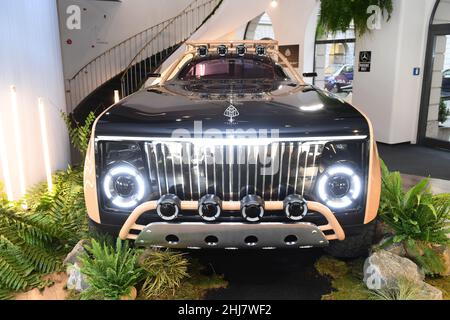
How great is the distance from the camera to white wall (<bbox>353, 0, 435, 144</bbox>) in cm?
636

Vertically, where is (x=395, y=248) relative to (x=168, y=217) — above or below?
below

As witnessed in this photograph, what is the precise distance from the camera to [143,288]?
2.41m

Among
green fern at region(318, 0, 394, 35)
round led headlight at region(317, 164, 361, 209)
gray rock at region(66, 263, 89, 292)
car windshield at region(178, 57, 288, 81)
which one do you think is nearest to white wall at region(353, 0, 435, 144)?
green fern at region(318, 0, 394, 35)

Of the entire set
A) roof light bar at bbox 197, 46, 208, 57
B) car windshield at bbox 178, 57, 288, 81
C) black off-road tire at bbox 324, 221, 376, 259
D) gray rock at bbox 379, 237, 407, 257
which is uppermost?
roof light bar at bbox 197, 46, 208, 57

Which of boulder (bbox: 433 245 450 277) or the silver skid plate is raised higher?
the silver skid plate

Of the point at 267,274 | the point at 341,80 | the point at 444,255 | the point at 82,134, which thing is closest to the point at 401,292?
the point at 444,255

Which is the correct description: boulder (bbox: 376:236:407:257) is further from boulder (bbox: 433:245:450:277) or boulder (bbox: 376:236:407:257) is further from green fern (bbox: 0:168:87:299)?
green fern (bbox: 0:168:87:299)

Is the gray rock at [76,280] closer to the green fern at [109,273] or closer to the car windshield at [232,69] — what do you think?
the green fern at [109,273]

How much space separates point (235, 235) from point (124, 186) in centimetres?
62

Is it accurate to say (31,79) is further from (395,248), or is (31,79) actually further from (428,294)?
(428,294)

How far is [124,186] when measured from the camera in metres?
2.08

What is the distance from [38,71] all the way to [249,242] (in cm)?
295

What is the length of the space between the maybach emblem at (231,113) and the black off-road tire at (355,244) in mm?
898

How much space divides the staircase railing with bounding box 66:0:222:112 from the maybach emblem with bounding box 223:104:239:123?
8.53 m
